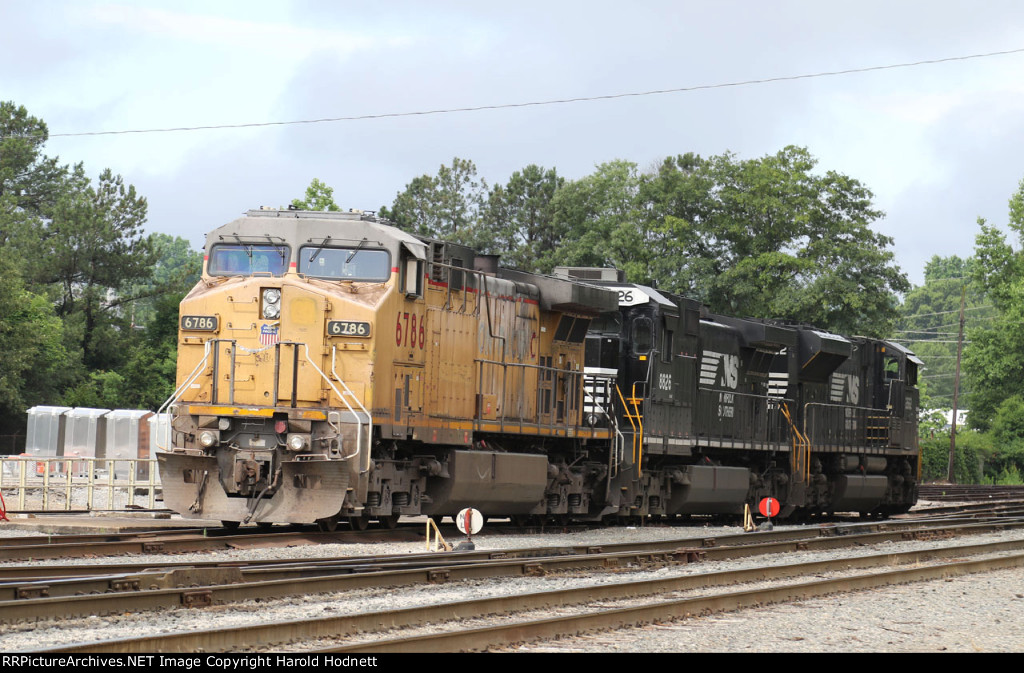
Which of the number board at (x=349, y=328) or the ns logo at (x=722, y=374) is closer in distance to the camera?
the number board at (x=349, y=328)

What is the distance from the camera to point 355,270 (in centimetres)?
1530

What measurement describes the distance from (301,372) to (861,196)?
38.7 meters

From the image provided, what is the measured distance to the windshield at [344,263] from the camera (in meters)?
15.3

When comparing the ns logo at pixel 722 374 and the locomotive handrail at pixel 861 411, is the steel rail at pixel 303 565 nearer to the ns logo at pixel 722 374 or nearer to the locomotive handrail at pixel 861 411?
the ns logo at pixel 722 374

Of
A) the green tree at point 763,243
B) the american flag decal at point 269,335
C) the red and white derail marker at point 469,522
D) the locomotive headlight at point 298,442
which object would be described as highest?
the green tree at point 763,243

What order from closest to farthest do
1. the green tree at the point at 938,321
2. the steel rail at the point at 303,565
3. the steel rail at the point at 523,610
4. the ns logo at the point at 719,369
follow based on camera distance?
the steel rail at the point at 523,610 → the steel rail at the point at 303,565 → the ns logo at the point at 719,369 → the green tree at the point at 938,321

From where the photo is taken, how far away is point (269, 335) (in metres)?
15.1

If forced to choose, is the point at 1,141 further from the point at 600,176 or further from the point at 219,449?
the point at 219,449

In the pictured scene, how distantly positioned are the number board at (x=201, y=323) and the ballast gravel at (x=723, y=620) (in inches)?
123

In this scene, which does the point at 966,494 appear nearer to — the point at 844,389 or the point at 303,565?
the point at 844,389

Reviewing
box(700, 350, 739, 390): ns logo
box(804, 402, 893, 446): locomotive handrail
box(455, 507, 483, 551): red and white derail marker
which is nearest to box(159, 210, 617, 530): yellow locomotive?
box(455, 507, 483, 551): red and white derail marker

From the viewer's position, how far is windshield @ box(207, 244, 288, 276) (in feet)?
50.4

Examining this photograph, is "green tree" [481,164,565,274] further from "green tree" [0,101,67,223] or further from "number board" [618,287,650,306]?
"number board" [618,287,650,306]

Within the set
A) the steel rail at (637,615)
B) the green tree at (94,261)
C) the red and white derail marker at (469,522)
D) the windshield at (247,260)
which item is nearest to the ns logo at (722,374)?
the steel rail at (637,615)
